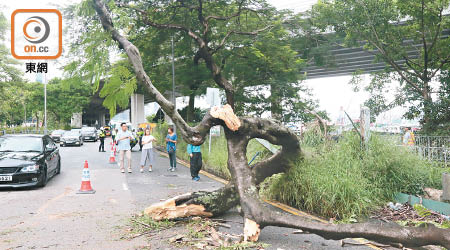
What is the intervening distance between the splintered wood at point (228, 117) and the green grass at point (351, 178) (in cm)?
179

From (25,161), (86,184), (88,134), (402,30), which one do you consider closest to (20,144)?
(25,161)

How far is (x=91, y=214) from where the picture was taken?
675 cm

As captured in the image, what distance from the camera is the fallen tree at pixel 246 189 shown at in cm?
450

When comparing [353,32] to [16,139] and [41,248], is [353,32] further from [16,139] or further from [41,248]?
[41,248]

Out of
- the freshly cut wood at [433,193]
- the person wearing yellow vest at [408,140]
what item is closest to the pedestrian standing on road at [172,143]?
the person wearing yellow vest at [408,140]

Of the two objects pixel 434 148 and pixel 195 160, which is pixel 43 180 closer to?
pixel 195 160

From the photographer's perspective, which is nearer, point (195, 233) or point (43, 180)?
point (195, 233)

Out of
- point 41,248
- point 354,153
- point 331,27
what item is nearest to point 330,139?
point 354,153

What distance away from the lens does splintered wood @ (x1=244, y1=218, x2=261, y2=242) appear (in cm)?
494

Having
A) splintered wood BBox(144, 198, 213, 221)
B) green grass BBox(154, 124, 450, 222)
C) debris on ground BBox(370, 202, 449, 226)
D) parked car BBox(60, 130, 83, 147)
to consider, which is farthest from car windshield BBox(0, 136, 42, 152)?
parked car BBox(60, 130, 83, 147)

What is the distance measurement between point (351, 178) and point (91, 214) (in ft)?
16.1

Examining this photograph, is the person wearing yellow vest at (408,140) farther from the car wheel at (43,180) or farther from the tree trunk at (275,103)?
the car wheel at (43,180)

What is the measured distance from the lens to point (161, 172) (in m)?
13.0

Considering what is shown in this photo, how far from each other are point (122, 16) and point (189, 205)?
3.77 metres
